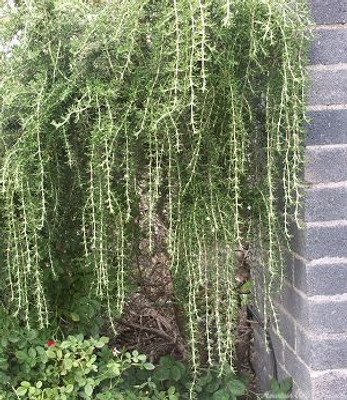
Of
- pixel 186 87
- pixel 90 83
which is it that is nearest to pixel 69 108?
pixel 90 83

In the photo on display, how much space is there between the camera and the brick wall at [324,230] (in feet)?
5.24

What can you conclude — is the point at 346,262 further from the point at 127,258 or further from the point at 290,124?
the point at 127,258

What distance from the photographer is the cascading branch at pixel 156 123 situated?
1.38 m

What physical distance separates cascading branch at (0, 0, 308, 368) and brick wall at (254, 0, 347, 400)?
0.09 metres

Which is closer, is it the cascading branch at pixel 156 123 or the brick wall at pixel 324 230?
the cascading branch at pixel 156 123

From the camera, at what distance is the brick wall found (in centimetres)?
160

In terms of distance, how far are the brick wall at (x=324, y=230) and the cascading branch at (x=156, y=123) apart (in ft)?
0.31

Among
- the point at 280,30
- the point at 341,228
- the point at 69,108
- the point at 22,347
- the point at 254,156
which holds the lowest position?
the point at 22,347

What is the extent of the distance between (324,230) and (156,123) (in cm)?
66

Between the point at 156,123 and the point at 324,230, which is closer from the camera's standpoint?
the point at 156,123

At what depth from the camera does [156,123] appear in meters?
1.33

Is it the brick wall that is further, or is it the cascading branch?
the brick wall

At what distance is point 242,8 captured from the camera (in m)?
1.38

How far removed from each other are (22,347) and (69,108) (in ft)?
2.45
